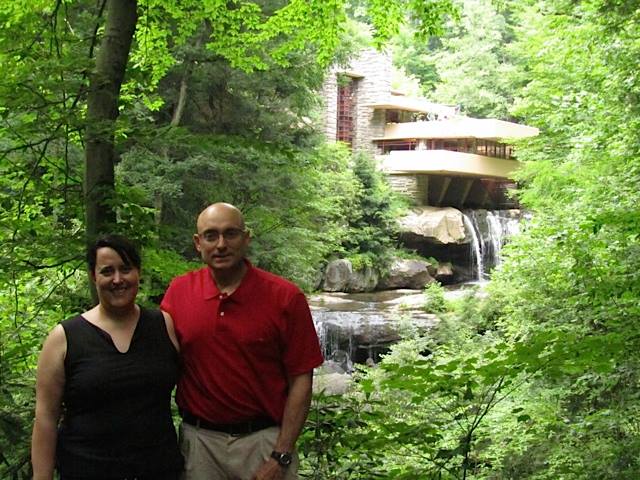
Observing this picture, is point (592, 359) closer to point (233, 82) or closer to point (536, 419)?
point (536, 419)

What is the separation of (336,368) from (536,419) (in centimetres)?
830

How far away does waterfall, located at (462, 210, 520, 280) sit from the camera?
2250 cm

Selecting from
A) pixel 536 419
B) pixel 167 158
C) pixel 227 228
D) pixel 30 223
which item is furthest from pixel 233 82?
pixel 227 228

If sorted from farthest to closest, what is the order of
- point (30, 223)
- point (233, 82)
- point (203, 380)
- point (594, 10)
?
point (233, 82)
point (594, 10)
point (30, 223)
point (203, 380)

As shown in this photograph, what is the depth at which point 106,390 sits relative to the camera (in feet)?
6.09

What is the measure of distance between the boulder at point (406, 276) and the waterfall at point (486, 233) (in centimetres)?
232

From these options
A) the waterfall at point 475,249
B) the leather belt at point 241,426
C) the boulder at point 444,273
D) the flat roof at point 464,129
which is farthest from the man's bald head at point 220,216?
the flat roof at point 464,129

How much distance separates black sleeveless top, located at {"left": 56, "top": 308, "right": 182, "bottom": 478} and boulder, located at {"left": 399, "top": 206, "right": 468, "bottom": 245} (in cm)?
2034

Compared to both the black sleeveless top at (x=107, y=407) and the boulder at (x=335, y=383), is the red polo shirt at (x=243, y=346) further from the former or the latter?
the boulder at (x=335, y=383)

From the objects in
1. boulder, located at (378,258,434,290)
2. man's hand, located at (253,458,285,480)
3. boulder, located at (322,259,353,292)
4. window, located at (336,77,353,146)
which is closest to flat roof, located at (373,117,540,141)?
window, located at (336,77,353,146)

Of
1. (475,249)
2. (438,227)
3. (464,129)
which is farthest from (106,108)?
(464,129)

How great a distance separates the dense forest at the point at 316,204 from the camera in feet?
9.41

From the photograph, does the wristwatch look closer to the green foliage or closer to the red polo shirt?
the red polo shirt

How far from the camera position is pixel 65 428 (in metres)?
1.91
